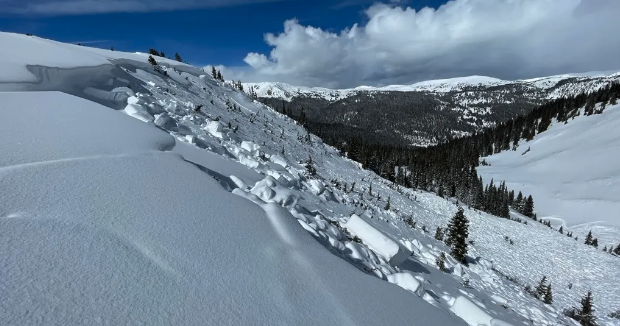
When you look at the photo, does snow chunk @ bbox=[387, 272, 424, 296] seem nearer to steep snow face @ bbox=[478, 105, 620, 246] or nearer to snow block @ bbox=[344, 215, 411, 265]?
snow block @ bbox=[344, 215, 411, 265]

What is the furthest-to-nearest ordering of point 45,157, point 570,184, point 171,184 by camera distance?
1. point 570,184
2. point 171,184
3. point 45,157

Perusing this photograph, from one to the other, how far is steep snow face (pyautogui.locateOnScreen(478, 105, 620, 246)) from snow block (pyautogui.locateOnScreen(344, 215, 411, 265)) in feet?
218

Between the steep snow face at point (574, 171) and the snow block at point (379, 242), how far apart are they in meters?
66.6

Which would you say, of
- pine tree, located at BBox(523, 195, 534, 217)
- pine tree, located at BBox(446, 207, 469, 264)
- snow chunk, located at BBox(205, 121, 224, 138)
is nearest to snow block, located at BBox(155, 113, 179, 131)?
snow chunk, located at BBox(205, 121, 224, 138)

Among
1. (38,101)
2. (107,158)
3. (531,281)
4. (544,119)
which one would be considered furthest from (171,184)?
(544,119)

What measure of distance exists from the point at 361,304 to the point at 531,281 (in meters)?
25.2

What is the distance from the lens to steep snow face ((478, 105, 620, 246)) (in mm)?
65750

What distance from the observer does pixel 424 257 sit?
1158 cm

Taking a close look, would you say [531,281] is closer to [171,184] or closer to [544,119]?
[171,184]

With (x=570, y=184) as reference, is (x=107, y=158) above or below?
below

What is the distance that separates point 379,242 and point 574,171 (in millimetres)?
103254

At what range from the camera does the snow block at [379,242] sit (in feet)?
27.3

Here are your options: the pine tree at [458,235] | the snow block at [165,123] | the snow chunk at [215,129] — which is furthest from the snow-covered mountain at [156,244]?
the pine tree at [458,235]

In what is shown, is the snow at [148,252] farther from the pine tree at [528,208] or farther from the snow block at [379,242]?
the pine tree at [528,208]
